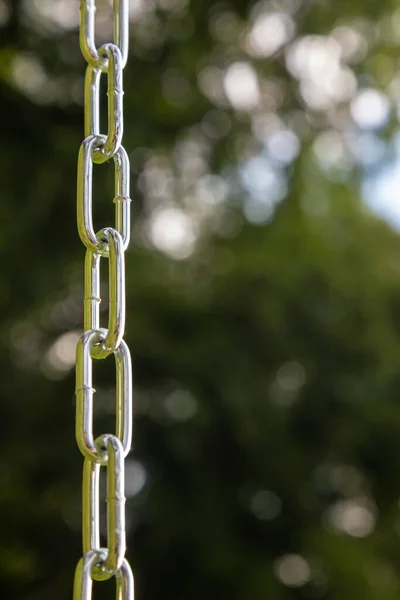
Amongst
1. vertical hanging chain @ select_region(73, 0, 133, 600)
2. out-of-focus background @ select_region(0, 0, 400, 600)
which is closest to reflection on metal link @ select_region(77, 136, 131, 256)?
vertical hanging chain @ select_region(73, 0, 133, 600)

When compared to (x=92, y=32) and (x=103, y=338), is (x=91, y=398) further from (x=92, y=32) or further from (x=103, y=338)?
(x=92, y=32)

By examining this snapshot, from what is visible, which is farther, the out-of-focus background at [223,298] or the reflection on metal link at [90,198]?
the out-of-focus background at [223,298]

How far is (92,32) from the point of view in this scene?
2.05ft

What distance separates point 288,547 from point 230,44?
6.33ft

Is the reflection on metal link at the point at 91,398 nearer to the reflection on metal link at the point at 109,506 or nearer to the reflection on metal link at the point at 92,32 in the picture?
the reflection on metal link at the point at 109,506

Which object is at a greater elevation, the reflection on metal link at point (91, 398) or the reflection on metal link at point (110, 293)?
the reflection on metal link at point (110, 293)

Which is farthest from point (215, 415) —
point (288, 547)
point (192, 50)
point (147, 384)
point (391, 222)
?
point (192, 50)

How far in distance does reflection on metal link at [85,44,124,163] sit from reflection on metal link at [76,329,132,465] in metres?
0.15

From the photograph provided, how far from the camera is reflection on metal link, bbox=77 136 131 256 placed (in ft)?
1.93

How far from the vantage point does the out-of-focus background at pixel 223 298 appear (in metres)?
2.57

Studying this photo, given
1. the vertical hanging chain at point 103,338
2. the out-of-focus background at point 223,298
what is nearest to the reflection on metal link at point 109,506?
the vertical hanging chain at point 103,338

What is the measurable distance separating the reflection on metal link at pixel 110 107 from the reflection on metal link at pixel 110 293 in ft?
0.23

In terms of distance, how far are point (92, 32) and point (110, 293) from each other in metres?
0.23

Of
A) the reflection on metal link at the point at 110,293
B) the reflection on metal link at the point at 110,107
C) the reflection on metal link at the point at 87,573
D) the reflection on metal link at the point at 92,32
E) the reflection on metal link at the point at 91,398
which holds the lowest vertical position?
the reflection on metal link at the point at 87,573
